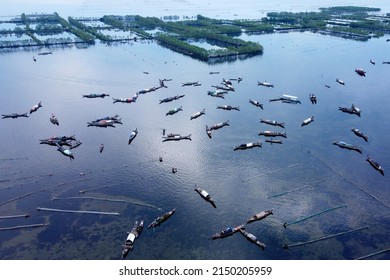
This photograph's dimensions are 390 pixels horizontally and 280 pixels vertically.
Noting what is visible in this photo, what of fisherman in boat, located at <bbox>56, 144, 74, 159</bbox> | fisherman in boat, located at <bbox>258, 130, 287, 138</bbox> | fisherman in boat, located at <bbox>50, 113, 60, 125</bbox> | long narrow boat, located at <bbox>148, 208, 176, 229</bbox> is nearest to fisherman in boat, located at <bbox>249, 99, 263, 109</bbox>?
fisherman in boat, located at <bbox>258, 130, 287, 138</bbox>

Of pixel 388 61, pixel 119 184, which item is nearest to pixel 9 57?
pixel 119 184

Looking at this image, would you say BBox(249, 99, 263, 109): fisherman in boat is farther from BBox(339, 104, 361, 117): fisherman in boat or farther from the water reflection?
BBox(339, 104, 361, 117): fisherman in boat

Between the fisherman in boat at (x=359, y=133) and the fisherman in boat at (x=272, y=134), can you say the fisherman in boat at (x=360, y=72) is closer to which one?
the fisherman in boat at (x=359, y=133)

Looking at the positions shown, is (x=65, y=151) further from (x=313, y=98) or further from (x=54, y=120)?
(x=313, y=98)

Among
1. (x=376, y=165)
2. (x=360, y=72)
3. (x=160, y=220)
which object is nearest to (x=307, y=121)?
(x=376, y=165)

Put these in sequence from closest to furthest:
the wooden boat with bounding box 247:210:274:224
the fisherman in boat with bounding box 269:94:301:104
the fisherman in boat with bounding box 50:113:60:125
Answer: the wooden boat with bounding box 247:210:274:224 → the fisherman in boat with bounding box 50:113:60:125 → the fisherman in boat with bounding box 269:94:301:104

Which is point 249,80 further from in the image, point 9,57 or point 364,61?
point 9,57

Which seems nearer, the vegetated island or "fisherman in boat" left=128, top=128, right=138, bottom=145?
"fisherman in boat" left=128, top=128, right=138, bottom=145
